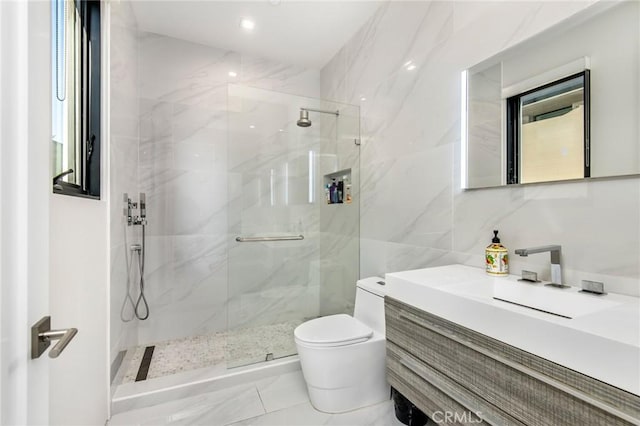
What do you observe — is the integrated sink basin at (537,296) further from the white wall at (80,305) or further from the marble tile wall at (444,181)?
the white wall at (80,305)

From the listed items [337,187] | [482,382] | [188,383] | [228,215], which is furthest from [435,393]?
[228,215]

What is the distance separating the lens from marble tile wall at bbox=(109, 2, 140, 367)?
5.62 feet

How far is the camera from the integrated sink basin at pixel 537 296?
0.97 meters

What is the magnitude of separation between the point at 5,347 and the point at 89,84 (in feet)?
5.08

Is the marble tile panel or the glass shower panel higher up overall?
the marble tile panel

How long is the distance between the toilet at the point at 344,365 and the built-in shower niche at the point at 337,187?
1.01 m

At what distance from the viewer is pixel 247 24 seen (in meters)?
2.36

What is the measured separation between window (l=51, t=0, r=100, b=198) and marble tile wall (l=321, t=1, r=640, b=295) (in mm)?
1730

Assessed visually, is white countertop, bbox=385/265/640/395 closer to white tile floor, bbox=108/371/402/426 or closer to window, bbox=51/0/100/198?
white tile floor, bbox=108/371/402/426

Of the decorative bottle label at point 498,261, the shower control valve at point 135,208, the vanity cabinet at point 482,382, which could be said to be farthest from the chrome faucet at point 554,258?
the shower control valve at point 135,208

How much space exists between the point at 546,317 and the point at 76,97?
78.9 inches

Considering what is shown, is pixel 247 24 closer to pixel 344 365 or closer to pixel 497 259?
pixel 497 259

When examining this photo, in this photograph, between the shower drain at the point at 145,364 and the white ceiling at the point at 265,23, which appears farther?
the white ceiling at the point at 265,23

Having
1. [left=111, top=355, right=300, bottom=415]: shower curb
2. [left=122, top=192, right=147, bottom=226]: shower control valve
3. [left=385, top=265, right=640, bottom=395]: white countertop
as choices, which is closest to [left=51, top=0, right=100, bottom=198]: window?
[left=122, top=192, right=147, bottom=226]: shower control valve
